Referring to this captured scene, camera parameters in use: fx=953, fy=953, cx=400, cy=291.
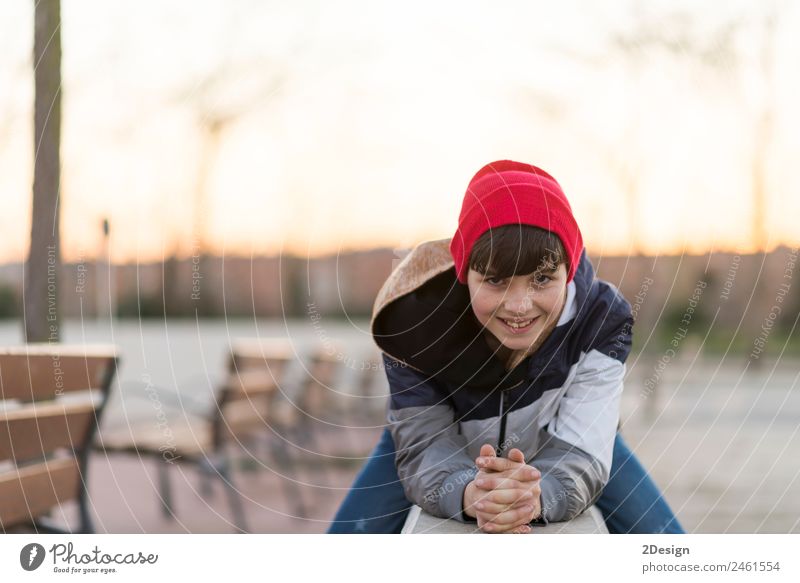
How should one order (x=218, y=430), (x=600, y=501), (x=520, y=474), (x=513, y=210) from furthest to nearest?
1. (x=218, y=430)
2. (x=600, y=501)
3. (x=513, y=210)
4. (x=520, y=474)

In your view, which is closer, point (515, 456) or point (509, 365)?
point (515, 456)

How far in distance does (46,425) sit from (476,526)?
0.90m

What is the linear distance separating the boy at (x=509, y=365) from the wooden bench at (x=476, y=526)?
14 mm

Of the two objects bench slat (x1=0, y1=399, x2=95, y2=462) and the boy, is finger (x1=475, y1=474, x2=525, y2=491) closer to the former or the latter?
the boy

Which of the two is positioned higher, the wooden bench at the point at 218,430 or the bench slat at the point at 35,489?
the bench slat at the point at 35,489

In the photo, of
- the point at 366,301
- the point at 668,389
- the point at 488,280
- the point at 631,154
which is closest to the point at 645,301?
the point at 366,301

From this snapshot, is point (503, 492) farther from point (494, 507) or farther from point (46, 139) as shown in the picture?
point (46, 139)

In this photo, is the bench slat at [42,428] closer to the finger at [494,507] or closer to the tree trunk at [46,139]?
the tree trunk at [46,139]

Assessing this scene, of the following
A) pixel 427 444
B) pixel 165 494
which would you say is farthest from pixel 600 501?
pixel 165 494

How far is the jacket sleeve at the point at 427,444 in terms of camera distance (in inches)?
49.9

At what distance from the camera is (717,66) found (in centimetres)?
170

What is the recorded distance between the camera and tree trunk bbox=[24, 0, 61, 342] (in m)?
1.67

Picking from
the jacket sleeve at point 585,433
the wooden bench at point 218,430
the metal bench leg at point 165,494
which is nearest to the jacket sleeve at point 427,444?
the jacket sleeve at point 585,433

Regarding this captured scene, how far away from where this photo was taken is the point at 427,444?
4.31 feet
